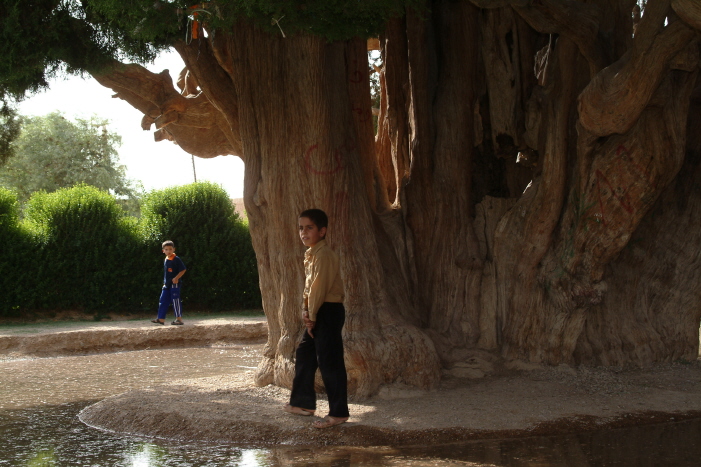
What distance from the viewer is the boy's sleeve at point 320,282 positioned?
5.43 m

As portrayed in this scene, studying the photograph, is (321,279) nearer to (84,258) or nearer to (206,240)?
(206,240)

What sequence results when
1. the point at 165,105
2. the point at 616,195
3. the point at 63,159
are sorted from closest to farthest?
the point at 616,195, the point at 165,105, the point at 63,159

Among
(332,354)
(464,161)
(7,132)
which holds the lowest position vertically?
(332,354)

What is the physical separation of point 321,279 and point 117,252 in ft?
42.3

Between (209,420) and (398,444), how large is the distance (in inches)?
60.2

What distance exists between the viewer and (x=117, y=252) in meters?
17.2

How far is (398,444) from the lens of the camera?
17.5 feet

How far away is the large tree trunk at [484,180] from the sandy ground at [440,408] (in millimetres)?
274

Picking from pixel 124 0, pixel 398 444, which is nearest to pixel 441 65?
pixel 124 0

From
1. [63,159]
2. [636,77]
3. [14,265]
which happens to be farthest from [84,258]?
[63,159]

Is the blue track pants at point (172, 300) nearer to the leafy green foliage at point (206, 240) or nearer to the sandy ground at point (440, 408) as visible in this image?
the leafy green foliage at point (206, 240)

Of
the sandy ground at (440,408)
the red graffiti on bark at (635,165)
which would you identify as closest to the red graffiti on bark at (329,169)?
the sandy ground at (440,408)

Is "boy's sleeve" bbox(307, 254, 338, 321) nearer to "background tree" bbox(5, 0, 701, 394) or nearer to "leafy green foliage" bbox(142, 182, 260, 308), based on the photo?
"background tree" bbox(5, 0, 701, 394)

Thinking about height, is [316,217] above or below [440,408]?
above
